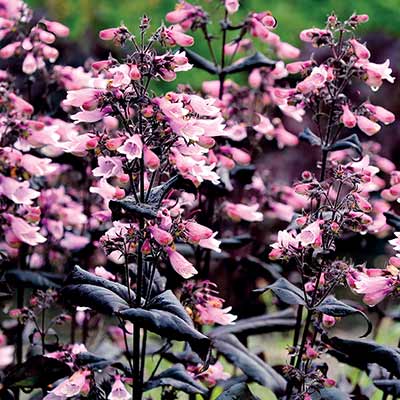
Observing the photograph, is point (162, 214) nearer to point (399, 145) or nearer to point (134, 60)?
point (134, 60)

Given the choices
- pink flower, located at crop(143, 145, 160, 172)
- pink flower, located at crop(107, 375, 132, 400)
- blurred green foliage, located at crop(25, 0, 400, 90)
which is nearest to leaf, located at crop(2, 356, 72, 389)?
pink flower, located at crop(107, 375, 132, 400)

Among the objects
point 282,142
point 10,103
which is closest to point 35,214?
point 10,103

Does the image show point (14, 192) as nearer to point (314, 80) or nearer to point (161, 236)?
point (161, 236)

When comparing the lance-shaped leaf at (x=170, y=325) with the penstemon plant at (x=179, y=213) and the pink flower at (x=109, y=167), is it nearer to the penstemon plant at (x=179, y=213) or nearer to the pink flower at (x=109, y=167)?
the penstemon plant at (x=179, y=213)

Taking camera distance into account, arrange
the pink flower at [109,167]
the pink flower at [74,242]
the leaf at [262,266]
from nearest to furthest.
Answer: the pink flower at [109,167], the pink flower at [74,242], the leaf at [262,266]

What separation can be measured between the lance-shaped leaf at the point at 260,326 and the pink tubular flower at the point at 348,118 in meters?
1.05

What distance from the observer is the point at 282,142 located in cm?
361

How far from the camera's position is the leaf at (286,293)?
2488mm

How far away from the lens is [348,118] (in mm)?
2631

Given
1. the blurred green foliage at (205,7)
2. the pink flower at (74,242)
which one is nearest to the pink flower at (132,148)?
the pink flower at (74,242)

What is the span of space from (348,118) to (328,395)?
36.9 inches

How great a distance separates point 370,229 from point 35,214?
1.25 metres

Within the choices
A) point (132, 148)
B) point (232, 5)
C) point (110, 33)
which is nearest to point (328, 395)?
point (132, 148)

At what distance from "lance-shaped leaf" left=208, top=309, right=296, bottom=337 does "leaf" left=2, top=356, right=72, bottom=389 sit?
76 cm
